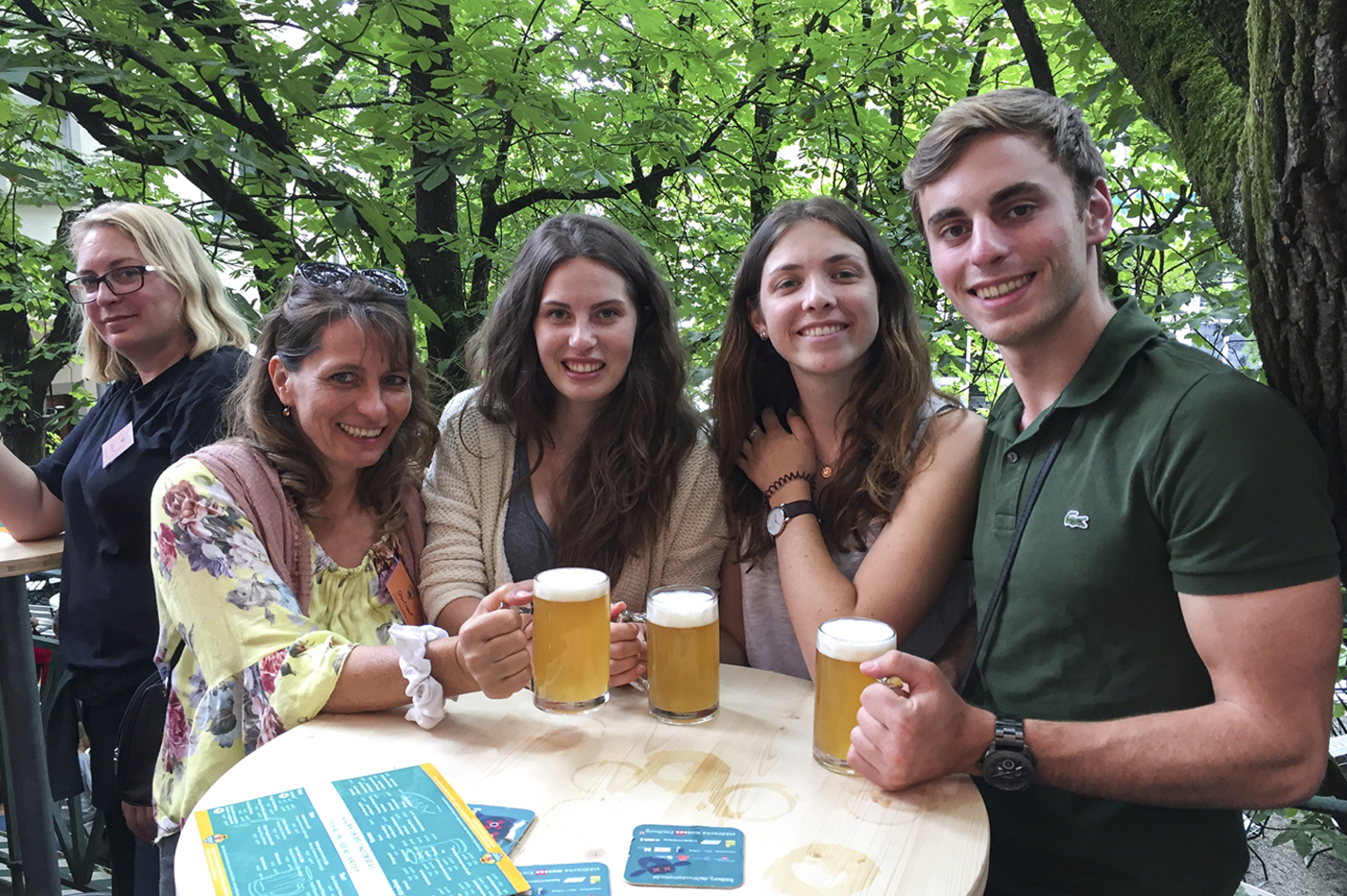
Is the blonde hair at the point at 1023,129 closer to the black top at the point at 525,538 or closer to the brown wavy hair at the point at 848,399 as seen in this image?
the brown wavy hair at the point at 848,399

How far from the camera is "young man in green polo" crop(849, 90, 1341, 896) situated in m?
1.30

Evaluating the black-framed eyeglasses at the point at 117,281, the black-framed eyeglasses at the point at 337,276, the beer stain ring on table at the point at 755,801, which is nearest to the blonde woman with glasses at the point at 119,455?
Result: the black-framed eyeglasses at the point at 117,281

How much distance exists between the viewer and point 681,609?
153cm

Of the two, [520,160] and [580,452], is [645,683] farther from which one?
[520,160]

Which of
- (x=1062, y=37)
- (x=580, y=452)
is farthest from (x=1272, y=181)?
(x=1062, y=37)

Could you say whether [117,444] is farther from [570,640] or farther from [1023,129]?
[1023,129]

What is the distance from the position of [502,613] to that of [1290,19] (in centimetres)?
152

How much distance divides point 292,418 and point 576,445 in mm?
699

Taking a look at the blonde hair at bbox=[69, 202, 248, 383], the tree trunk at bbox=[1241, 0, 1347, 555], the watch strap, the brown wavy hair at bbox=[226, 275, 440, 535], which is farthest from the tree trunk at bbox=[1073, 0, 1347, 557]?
the blonde hair at bbox=[69, 202, 248, 383]

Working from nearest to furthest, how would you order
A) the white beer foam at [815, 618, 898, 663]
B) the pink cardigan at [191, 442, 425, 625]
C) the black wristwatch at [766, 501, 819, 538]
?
1. the white beer foam at [815, 618, 898, 663]
2. the pink cardigan at [191, 442, 425, 625]
3. the black wristwatch at [766, 501, 819, 538]

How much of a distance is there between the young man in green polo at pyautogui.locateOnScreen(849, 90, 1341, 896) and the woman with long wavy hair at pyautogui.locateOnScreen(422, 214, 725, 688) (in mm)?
753

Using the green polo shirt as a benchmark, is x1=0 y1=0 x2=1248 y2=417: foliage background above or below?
above

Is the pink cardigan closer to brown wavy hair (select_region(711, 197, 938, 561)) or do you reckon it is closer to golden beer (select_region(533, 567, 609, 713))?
golden beer (select_region(533, 567, 609, 713))

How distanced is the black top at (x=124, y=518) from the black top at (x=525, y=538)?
914 mm
